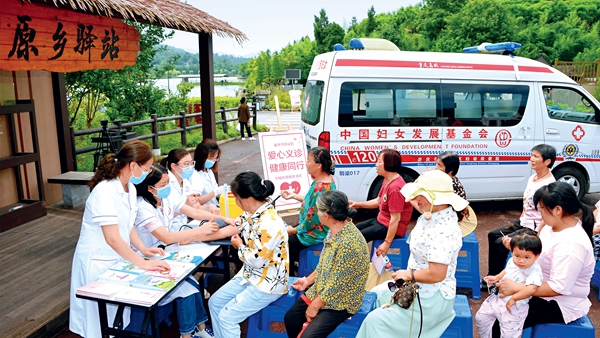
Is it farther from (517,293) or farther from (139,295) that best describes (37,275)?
(517,293)

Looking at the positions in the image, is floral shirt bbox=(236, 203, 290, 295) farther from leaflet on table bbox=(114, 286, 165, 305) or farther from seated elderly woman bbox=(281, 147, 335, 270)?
seated elderly woman bbox=(281, 147, 335, 270)

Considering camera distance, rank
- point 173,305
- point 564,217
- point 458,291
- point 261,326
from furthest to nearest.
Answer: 1. point 458,291
2. point 173,305
3. point 261,326
4. point 564,217

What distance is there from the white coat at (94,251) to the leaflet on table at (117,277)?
13 centimetres

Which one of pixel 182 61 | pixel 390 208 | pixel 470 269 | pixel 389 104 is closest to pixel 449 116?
pixel 389 104

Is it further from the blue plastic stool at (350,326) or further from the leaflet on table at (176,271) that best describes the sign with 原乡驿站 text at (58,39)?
the blue plastic stool at (350,326)

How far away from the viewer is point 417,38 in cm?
4509

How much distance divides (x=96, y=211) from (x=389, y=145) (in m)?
4.26

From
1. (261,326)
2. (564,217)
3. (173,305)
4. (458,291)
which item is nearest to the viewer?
(564,217)

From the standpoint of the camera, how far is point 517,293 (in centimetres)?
293

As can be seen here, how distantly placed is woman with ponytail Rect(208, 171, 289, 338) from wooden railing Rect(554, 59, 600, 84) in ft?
78.2

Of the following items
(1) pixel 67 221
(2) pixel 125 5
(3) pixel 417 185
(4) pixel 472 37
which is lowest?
(1) pixel 67 221

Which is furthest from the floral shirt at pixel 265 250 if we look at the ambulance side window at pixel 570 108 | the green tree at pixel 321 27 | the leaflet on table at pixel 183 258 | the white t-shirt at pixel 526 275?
the green tree at pixel 321 27

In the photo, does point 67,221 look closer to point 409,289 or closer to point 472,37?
point 409,289

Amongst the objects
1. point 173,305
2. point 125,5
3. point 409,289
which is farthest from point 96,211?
point 125,5
